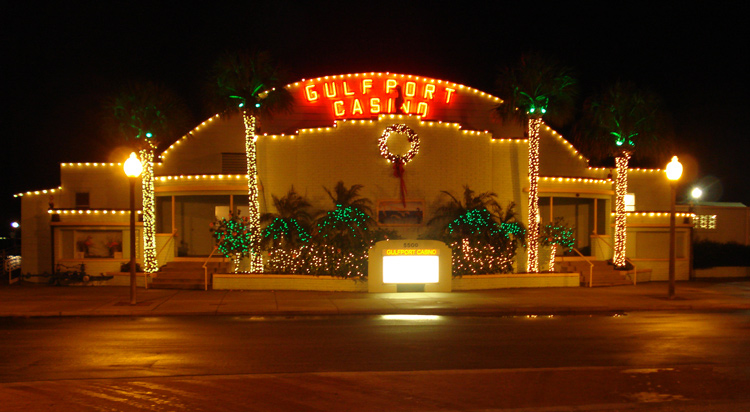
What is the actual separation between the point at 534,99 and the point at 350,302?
411 inches

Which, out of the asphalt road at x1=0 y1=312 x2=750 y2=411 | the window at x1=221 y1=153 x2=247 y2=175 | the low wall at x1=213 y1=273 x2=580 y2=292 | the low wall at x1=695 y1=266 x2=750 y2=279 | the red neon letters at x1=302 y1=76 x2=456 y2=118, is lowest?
the low wall at x1=695 y1=266 x2=750 y2=279

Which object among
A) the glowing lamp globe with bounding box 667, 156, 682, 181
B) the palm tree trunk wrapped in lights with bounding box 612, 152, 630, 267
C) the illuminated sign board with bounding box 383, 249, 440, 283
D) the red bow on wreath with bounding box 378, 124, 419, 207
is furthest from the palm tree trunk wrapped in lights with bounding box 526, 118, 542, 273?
the glowing lamp globe with bounding box 667, 156, 682, 181

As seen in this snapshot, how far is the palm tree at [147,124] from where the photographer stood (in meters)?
22.4

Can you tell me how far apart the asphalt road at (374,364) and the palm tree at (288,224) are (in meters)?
6.73

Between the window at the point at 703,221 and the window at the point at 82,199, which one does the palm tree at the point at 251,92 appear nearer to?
the window at the point at 82,199

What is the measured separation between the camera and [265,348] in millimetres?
10812

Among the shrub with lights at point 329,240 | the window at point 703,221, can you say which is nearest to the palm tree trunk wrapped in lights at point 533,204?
the shrub with lights at point 329,240

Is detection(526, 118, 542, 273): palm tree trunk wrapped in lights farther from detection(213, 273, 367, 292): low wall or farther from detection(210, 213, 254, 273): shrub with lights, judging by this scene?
detection(210, 213, 254, 273): shrub with lights

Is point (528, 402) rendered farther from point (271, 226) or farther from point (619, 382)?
point (271, 226)

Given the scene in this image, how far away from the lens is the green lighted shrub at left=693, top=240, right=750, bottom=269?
28.2 m

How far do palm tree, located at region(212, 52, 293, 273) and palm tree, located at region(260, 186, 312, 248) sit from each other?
568 millimetres

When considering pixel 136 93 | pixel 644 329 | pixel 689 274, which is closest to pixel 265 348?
pixel 644 329

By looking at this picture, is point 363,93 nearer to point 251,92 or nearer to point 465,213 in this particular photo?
point 251,92

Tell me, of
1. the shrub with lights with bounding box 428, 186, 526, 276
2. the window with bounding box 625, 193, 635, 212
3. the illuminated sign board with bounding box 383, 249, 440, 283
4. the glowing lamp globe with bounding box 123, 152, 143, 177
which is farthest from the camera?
the window with bounding box 625, 193, 635, 212
